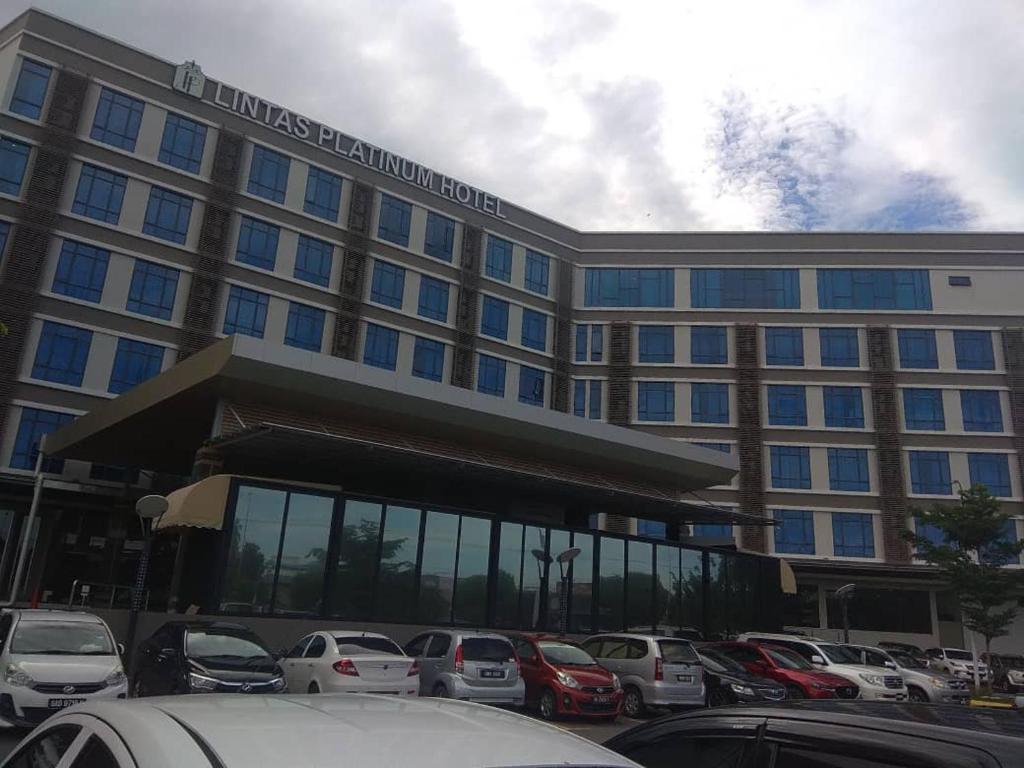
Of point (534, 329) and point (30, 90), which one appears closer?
point (30, 90)

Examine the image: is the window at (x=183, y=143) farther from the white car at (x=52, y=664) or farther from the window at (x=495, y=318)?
the white car at (x=52, y=664)

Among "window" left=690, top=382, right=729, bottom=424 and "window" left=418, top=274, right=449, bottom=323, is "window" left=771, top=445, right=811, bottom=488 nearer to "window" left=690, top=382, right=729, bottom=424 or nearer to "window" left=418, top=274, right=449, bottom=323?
"window" left=690, top=382, right=729, bottom=424

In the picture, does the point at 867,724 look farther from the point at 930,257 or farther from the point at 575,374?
the point at 930,257

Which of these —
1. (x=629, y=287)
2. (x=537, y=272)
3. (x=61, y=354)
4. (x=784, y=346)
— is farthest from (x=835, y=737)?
(x=629, y=287)

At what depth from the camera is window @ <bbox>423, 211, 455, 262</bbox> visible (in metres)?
46.7

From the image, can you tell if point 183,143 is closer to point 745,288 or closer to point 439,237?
point 439,237

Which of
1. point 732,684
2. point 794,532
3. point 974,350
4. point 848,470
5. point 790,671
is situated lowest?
point 732,684

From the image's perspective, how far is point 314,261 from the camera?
42219mm

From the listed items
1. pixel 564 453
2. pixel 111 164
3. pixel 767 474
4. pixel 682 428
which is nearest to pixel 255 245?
pixel 111 164

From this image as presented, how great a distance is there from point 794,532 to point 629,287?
18.2 meters

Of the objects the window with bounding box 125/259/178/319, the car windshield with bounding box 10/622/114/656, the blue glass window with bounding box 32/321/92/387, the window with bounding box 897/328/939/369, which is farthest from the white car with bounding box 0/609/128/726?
the window with bounding box 897/328/939/369

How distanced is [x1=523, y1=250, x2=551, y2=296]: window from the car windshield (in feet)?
130

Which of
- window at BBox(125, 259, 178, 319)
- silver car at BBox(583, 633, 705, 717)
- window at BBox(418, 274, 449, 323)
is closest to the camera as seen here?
silver car at BBox(583, 633, 705, 717)

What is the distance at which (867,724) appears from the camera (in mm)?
3232
